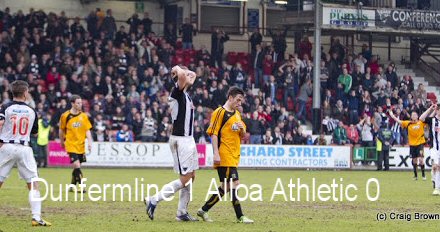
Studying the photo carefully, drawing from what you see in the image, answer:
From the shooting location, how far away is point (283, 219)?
1691cm

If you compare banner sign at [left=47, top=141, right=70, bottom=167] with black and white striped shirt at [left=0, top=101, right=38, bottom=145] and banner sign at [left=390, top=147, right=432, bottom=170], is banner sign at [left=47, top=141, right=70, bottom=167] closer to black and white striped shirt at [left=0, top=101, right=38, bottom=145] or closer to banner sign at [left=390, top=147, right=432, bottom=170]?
banner sign at [left=390, top=147, right=432, bottom=170]

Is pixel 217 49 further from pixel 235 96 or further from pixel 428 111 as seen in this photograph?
pixel 235 96

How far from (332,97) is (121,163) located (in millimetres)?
12591

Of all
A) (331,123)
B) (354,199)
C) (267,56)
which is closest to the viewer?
(354,199)

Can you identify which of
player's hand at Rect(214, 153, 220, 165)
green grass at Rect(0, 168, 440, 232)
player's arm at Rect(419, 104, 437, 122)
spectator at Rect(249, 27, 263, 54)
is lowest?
green grass at Rect(0, 168, 440, 232)

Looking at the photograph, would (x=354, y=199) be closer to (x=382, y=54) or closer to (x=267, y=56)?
(x=267, y=56)

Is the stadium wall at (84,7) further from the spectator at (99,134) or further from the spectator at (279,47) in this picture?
the spectator at (99,134)

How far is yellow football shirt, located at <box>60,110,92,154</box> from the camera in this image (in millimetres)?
23641

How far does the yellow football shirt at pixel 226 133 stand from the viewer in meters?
16.5

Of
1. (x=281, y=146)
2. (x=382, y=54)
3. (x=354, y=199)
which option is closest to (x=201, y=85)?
(x=281, y=146)

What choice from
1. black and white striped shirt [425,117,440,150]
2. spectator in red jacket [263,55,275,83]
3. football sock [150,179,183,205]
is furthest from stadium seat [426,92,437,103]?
football sock [150,179,183,205]

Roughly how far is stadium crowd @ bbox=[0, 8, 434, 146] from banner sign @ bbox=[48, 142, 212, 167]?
1.54ft

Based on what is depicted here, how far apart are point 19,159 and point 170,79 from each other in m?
28.0

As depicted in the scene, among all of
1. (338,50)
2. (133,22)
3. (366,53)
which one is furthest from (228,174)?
(366,53)
